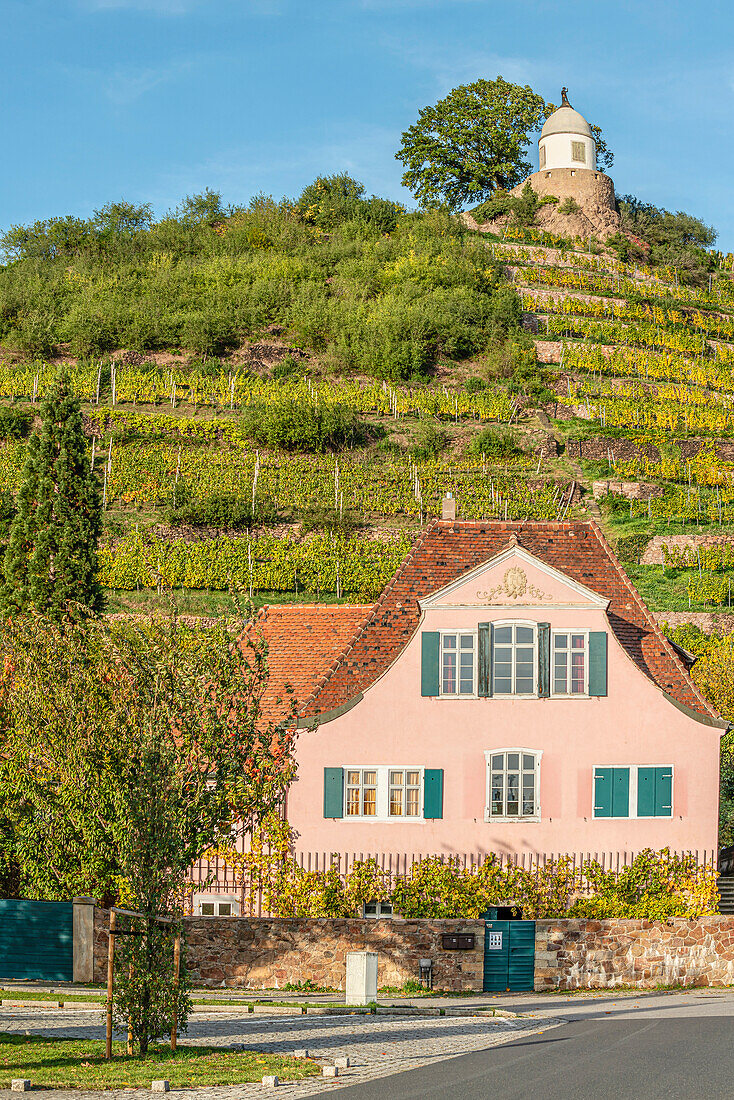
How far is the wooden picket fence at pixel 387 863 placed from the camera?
23094 millimetres

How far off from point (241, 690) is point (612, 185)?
98.7 metres

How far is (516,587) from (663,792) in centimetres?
473

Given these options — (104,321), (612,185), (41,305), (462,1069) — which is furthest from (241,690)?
(612,185)

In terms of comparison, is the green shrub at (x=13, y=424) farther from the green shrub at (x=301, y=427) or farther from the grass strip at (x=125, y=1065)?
the grass strip at (x=125, y=1065)

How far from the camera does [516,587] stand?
80.4ft

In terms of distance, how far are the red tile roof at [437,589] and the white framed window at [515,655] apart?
1.68 metres

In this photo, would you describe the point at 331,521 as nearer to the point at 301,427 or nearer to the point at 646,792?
the point at 301,427

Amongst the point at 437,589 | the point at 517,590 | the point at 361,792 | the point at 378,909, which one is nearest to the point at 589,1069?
the point at 378,909

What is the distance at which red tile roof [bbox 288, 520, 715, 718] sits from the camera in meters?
24.9

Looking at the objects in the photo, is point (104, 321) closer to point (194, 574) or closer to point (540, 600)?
point (194, 574)

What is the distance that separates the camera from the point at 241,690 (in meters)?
14.7

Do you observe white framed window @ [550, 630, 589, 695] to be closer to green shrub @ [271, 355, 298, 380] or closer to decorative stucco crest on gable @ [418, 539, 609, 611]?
decorative stucco crest on gable @ [418, 539, 609, 611]

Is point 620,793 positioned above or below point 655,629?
below

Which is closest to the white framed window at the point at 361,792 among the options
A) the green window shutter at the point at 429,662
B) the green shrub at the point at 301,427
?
the green window shutter at the point at 429,662
